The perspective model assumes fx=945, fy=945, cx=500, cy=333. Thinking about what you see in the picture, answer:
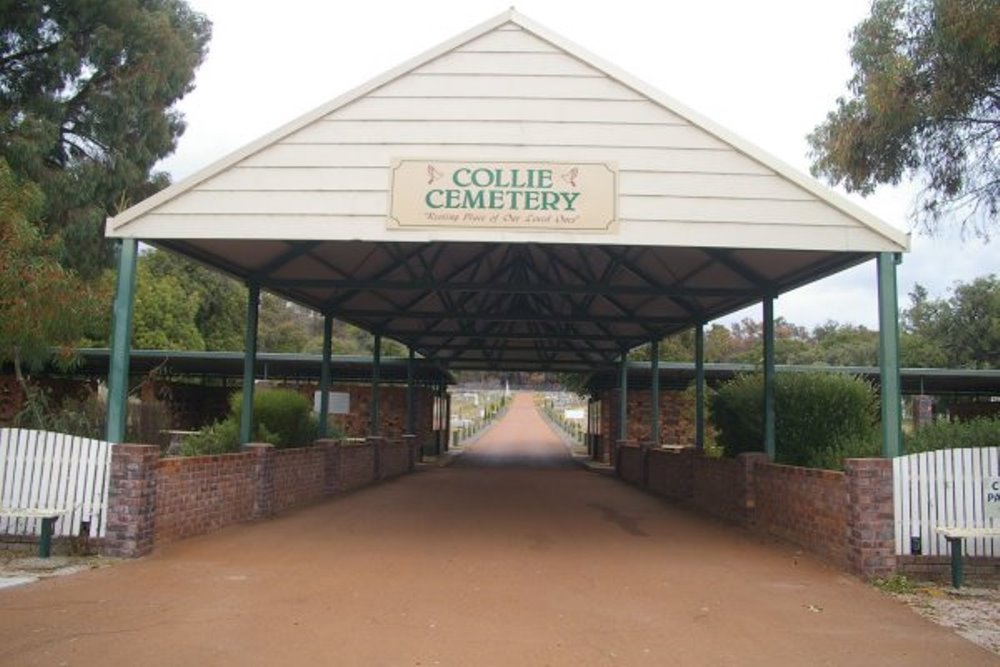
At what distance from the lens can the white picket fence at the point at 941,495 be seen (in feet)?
31.3

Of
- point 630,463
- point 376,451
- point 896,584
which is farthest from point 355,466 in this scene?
point 896,584

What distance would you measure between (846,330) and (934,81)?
78.2 m

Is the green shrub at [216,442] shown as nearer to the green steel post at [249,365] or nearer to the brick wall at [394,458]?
the green steel post at [249,365]

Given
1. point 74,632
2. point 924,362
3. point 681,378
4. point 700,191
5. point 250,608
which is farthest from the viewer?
point 924,362

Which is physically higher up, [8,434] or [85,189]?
[85,189]

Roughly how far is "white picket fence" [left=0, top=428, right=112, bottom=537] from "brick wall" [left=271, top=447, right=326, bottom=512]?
434 centimetres

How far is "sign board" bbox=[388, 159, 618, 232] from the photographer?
10539 mm

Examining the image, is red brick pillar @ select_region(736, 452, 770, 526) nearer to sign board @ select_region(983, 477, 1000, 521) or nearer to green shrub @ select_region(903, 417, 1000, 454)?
green shrub @ select_region(903, 417, 1000, 454)

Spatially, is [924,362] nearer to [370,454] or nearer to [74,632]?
[370,454]

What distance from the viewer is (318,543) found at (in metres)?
11.3

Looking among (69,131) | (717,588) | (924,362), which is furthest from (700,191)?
(924,362)

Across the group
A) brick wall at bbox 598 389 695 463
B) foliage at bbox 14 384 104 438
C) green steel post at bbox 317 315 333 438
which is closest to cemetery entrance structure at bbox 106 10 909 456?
foliage at bbox 14 384 104 438

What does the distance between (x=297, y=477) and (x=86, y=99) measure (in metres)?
Result: 9.93

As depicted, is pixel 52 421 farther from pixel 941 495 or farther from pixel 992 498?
pixel 992 498
